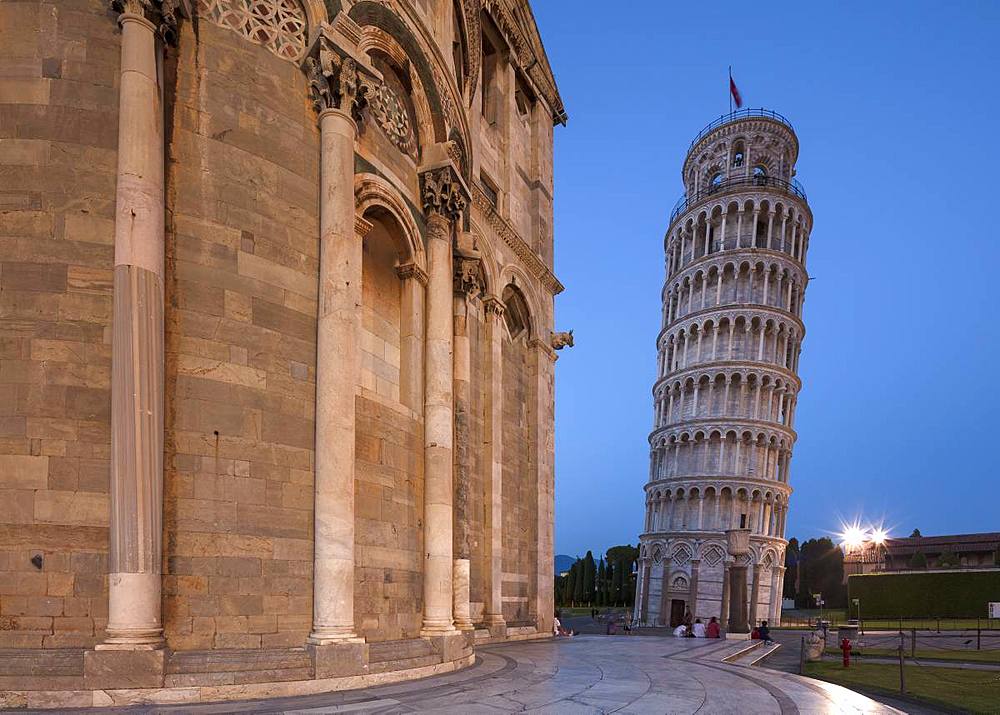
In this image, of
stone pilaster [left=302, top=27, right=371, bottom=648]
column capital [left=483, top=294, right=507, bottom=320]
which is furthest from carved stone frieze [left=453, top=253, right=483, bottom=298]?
stone pilaster [left=302, top=27, right=371, bottom=648]

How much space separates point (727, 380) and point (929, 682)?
49.6m

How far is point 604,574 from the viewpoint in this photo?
99500 millimetres

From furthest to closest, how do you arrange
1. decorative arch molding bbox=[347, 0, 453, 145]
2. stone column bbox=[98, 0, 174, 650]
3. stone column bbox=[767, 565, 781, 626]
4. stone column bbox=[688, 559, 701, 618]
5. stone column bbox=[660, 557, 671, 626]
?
stone column bbox=[660, 557, 671, 626], stone column bbox=[767, 565, 781, 626], stone column bbox=[688, 559, 701, 618], decorative arch molding bbox=[347, 0, 453, 145], stone column bbox=[98, 0, 174, 650]

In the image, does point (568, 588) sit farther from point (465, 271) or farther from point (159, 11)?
point (159, 11)

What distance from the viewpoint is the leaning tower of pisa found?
62.0 meters

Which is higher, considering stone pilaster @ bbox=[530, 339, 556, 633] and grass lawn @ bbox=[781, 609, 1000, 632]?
stone pilaster @ bbox=[530, 339, 556, 633]

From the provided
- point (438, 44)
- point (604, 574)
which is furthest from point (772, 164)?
point (438, 44)

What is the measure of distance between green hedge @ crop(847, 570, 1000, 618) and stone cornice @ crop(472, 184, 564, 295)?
43.6 meters

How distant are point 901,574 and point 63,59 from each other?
64433mm

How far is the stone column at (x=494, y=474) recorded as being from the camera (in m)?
20.6

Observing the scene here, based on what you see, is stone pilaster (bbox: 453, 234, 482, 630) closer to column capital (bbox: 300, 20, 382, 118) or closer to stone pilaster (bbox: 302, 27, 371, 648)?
stone pilaster (bbox: 302, 27, 371, 648)

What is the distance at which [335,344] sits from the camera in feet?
38.3

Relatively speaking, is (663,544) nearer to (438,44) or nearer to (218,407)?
(438,44)

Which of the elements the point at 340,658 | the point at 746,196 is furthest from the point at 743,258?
the point at 340,658
